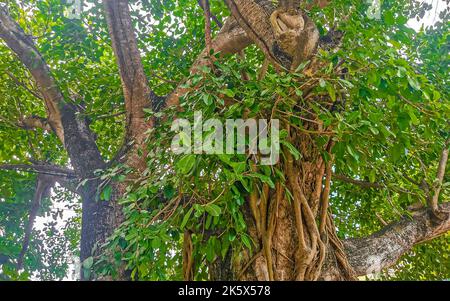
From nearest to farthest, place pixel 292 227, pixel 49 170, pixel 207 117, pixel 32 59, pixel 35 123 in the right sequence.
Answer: pixel 207 117
pixel 292 227
pixel 32 59
pixel 49 170
pixel 35 123

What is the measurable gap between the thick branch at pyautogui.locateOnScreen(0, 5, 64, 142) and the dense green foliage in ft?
0.51

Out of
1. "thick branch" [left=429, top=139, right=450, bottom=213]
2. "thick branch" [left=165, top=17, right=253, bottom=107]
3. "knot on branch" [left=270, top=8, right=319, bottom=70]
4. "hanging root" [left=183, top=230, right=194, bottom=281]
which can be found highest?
"thick branch" [left=165, top=17, right=253, bottom=107]

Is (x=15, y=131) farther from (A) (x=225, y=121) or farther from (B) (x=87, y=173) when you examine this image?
(A) (x=225, y=121)

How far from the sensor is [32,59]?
7.70ft

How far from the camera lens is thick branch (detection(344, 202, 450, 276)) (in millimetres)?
1837

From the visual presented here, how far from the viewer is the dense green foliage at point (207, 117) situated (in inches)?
50.8

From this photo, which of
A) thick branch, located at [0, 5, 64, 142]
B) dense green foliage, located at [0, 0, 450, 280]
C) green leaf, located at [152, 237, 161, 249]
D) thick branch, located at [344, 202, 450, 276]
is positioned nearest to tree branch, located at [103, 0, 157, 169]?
dense green foliage, located at [0, 0, 450, 280]

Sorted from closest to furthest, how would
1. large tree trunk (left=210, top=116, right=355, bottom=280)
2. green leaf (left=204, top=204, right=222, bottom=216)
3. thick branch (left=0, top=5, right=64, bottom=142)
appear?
green leaf (left=204, top=204, right=222, bottom=216) → large tree trunk (left=210, top=116, right=355, bottom=280) → thick branch (left=0, top=5, right=64, bottom=142)

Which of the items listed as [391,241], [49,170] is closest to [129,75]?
[49,170]

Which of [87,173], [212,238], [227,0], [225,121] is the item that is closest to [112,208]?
[87,173]

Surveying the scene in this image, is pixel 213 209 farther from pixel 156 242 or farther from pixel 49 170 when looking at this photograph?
pixel 49 170

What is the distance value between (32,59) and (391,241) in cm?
236

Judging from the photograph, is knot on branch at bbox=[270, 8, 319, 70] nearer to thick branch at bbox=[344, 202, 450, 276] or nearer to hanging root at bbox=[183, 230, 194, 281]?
hanging root at bbox=[183, 230, 194, 281]
